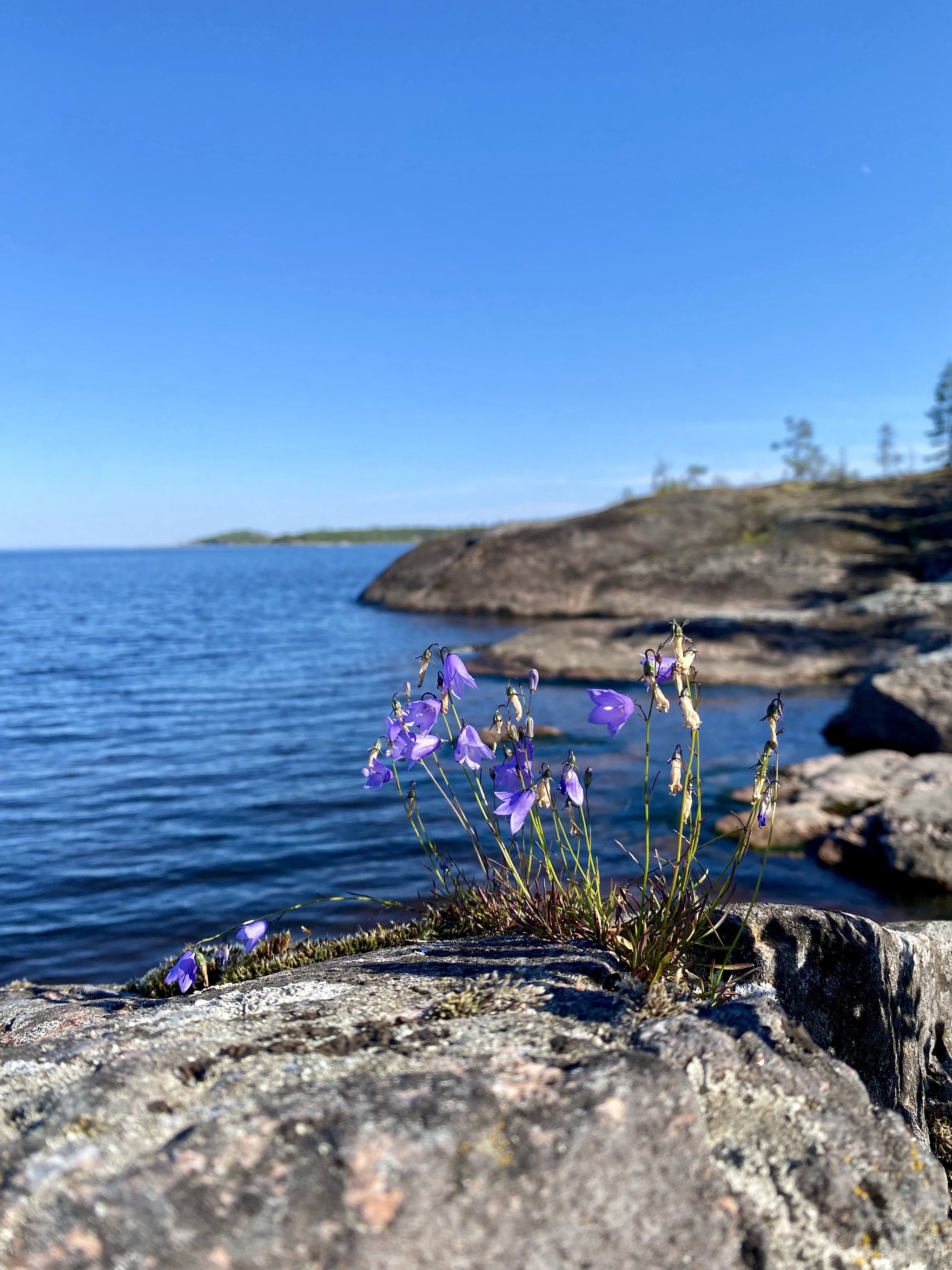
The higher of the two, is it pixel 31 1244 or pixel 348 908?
pixel 31 1244

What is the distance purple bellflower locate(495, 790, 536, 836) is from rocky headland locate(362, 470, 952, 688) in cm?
1286

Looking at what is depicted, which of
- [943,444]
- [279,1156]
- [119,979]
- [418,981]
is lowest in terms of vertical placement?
[119,979]

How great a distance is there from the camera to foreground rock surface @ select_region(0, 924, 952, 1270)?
76.0 inches

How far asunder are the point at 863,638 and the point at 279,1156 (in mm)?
20455

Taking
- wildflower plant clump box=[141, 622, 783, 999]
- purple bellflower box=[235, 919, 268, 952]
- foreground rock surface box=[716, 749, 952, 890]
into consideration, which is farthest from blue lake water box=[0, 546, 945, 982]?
purple bellflower box=[235, 919, 268, 952]

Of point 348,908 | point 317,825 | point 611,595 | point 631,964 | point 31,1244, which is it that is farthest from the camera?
point 611,595

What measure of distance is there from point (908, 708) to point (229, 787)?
10036 mm

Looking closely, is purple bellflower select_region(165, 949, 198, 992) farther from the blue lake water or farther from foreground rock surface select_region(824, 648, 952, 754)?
foreground rock surface select_region(824, 648, 952, 754)

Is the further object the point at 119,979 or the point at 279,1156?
the point at 119,979

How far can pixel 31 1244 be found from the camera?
1.87 metres

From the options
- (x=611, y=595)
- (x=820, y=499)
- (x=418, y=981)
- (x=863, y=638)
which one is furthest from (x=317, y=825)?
(x=820, y=499)

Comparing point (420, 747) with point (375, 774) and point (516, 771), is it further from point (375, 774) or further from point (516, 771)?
point (375, 774)

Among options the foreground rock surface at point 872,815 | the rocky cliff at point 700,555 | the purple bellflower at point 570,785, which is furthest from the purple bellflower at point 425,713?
the rocky cliff at point 700,555

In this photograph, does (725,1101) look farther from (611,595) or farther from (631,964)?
(611,595)
